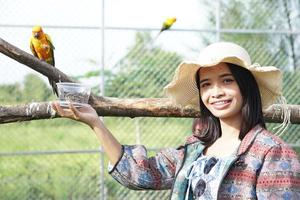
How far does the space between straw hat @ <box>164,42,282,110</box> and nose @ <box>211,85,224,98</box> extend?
0.07 meters

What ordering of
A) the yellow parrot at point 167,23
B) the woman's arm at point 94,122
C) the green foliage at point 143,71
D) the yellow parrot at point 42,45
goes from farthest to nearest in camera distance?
the green foliage at point 143,71
the yellow parrot at point 167,23
the yellow parrot at point 42,45
the woman's arm at point 94,122

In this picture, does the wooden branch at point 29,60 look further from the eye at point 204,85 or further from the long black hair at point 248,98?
the long black hair at point 248,98

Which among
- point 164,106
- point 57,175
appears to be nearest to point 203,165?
point 164,106

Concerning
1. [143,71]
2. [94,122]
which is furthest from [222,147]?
[143,71]

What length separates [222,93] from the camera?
2.18 meters

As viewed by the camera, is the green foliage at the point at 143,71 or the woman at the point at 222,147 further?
the green foliage at the point at 143,71

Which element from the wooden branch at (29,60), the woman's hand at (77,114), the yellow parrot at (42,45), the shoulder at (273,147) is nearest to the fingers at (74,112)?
the woman's hand at (77,114)

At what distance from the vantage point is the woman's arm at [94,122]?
2281mm

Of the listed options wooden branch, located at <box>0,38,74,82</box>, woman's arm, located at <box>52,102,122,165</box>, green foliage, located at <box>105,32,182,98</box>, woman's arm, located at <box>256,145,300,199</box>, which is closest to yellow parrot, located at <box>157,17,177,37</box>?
green foliage, located at <box>105,32,182,98</box>

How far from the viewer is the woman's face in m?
2.18

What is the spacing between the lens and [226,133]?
2.25 m

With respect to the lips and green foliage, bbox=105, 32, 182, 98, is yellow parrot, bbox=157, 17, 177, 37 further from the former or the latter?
the lips

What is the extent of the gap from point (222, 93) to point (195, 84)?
248 millimetres

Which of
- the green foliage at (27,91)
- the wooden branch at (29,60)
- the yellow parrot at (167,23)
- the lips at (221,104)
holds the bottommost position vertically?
the green foliage at (27,91)
